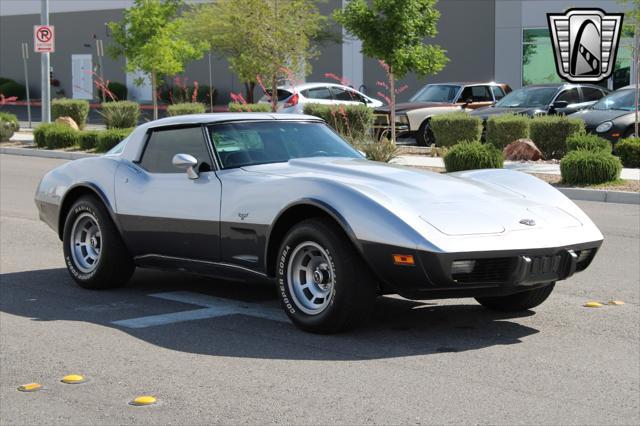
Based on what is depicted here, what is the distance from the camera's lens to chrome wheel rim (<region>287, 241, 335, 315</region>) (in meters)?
6.96

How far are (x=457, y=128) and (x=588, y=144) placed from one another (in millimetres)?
4989

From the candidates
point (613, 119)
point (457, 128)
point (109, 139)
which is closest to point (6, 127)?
point (109, 139)

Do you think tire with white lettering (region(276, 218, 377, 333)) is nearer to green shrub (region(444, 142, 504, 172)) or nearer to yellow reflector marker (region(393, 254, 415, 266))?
yellow reflector marker (region(393, 254, 415, 266))

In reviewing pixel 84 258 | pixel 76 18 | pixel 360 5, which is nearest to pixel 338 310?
pixel 84 258

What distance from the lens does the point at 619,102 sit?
23.5 meters

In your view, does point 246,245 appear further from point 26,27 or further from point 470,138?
point 26,27

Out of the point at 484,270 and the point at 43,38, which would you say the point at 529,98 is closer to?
the point at 43,38

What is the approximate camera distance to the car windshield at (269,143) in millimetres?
7918

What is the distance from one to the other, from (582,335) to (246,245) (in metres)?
2.28

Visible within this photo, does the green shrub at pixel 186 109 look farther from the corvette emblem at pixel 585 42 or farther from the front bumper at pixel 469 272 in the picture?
the front bumper at pixel 469 272

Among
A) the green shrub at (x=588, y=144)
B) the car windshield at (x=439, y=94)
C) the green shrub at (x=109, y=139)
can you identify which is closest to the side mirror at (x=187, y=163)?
the green shrub at (x=588, y=144)

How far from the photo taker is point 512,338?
23.2 feet

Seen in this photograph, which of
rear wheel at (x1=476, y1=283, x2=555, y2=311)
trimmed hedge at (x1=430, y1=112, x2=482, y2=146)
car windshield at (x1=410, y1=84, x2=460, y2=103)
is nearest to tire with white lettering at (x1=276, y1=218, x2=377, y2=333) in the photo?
rear wheel at (x1=476, y1=283, x2=555, y2=311)

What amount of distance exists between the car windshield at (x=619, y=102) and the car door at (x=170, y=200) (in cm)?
1657
